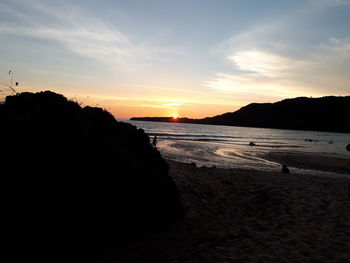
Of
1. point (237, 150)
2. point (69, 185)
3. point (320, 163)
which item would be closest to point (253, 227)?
point (69, 185)

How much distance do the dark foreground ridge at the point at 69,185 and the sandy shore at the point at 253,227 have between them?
589 mm

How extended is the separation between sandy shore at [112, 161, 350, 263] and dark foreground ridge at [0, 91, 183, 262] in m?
0.59

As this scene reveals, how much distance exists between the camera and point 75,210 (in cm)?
466

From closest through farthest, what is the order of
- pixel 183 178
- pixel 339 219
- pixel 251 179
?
pixel 339 219 < pixel 183 178 < pixel 251 179

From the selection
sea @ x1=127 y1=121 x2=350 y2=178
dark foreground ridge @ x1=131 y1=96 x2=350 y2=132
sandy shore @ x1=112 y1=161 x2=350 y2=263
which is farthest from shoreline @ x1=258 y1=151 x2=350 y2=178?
dark foreground ridge @ x1=131 y1=96 x2=350 y2=132

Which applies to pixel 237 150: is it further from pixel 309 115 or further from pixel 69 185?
pixel 309 115

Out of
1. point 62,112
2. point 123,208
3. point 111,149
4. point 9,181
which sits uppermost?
point 62,112

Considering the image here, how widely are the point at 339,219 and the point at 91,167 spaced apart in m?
6.99

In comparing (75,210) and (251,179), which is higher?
(75,210)

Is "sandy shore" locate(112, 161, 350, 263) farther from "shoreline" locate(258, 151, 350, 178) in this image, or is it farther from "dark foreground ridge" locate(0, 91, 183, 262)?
"shoreline" locate(258, 151, 350, 178)

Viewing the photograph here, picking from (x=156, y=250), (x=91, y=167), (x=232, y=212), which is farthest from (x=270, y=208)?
(x=91, y=167)

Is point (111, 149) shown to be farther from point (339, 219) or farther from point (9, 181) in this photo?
point (339, 219)

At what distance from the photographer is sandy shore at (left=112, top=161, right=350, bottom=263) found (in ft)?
15.6

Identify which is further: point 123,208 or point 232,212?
point 232,212
